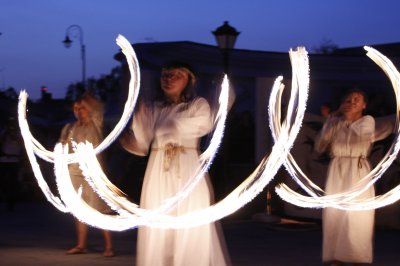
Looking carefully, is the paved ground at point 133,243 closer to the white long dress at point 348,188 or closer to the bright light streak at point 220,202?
the white long dress at point 348,188

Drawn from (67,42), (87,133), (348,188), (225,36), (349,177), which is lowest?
(348,188)

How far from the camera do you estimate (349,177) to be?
31.1 feet

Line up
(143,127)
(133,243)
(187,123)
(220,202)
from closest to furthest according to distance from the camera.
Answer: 1. (187,123)
2. (143,127)
3. (220,202)
4. (133,243)

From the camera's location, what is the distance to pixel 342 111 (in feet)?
31.7

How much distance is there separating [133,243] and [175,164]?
16.5 feet

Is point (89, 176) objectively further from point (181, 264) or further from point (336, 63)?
point (336, 63)

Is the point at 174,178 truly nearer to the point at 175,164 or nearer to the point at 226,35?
the point at 175,164

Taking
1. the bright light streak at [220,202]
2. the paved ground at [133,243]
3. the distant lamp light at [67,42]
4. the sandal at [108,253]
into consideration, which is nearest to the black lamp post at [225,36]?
the paved ground at [133,243]

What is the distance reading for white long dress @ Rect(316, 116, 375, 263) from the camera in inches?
372

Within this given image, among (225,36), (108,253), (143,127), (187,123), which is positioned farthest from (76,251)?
(225,36)

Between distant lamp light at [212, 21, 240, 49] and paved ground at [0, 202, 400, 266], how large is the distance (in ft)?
10.3

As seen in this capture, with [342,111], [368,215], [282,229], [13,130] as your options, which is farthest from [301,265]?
[13,130]

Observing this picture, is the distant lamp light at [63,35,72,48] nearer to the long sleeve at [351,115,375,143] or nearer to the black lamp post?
the black lamp post

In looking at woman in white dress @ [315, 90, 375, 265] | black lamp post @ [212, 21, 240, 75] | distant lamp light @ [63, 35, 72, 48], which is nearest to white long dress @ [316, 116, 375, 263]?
woman in white dress @ [315, 90, 375, 265]
